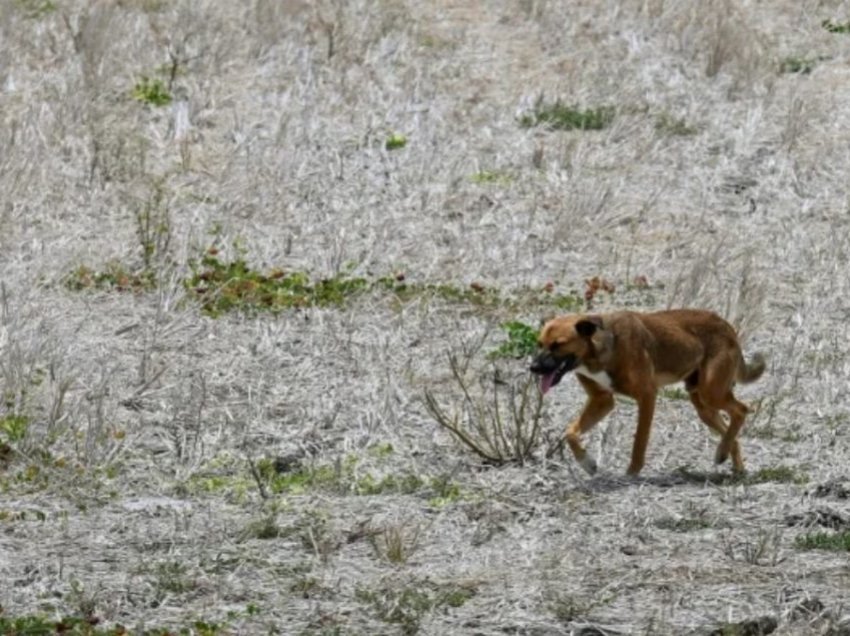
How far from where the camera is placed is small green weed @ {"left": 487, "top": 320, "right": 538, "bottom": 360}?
39.3ft

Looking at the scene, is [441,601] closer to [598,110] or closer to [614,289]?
[614,289]

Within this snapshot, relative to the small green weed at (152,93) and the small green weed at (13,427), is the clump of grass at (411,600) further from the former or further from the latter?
the small green weed at (152,93)

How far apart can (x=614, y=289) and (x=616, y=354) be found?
12.1 feet

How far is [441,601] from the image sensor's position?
26.5 feet

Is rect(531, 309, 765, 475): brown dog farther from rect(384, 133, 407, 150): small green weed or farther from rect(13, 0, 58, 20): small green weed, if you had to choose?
rect(13, 0, 58, 20): small green weed

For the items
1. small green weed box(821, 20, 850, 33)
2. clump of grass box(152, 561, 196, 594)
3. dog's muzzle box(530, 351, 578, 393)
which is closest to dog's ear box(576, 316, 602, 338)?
dog's muzzle box(530, 351, 578, 393)

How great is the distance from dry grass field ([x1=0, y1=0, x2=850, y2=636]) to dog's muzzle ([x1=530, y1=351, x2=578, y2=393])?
45 cm

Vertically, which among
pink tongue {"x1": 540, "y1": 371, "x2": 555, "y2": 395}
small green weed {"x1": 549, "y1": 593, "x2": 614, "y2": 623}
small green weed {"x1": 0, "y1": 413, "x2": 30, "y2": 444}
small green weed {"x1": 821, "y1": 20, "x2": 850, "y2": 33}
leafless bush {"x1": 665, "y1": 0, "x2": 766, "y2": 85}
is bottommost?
small green weed {"x1": 0, "y1": 413, "x2": 30, "y2": 444}

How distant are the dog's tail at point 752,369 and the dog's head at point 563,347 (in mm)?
1317

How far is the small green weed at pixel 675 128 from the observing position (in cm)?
1689

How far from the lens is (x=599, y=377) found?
9938mm

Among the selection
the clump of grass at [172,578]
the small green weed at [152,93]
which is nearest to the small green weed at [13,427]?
the clump of grass at [172,578]

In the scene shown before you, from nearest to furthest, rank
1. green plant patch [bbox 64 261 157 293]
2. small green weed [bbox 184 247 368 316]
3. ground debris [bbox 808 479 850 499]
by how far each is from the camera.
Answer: ground debris [bbox 808 479 850 499] → small green weed [bbox 184 247 368 316] → green plant patch [bbox 64 261 157 293]

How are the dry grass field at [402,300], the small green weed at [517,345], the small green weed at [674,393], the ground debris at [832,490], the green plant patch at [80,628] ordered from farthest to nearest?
the small green weed at [517,345] < the small green weed at [674,393] < the ground debris at [832,490] < the dry grass field at [402,300] < the green plant patch at [80,628]
